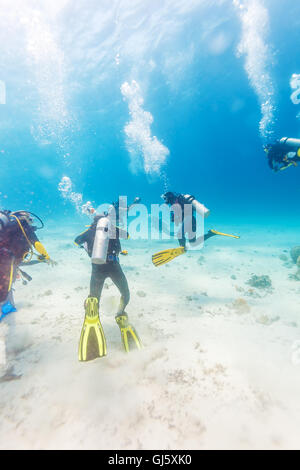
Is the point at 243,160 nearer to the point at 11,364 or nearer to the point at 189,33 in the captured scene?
the point at 189,33

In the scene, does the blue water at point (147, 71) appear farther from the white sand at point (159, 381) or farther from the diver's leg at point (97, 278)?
the white sand at point (159, 381)

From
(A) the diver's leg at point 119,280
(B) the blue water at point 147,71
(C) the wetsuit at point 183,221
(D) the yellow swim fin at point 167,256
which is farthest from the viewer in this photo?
(B) the blue water at point 147,71

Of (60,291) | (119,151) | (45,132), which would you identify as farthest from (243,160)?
(60,291)

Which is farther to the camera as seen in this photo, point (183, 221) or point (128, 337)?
point (183, 221)

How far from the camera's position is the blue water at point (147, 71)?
23.2 metres

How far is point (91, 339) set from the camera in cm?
392

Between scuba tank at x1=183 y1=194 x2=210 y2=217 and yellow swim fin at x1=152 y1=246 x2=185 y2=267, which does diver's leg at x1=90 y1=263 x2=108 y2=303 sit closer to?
yellow swim fin at x1=152 y1=246 x2=185 y2=267

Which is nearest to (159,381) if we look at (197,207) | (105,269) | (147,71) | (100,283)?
(100,283)

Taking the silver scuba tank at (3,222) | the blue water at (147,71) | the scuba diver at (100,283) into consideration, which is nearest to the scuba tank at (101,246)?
the scuba diver at (100,283)

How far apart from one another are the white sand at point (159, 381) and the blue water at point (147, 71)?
31142 mm

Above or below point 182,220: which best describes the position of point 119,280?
below

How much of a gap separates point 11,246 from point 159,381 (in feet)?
14.1

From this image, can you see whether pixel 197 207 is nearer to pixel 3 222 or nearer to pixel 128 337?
pixel 128 337
